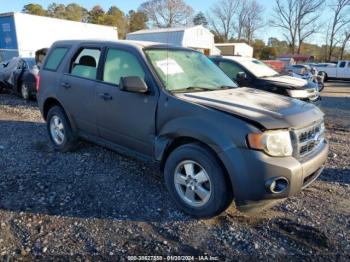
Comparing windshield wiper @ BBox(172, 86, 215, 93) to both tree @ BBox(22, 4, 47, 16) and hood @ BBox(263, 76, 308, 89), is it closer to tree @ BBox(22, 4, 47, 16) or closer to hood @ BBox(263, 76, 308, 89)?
hood @ BBox(263, 76, 308, 89)

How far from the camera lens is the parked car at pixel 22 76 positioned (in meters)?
10.8

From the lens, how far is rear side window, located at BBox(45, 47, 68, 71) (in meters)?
5.49

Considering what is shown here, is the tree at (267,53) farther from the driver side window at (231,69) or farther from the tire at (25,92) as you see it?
the tire at (25,92)

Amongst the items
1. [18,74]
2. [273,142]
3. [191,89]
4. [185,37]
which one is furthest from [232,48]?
[273,142]

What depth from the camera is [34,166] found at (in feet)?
16.5

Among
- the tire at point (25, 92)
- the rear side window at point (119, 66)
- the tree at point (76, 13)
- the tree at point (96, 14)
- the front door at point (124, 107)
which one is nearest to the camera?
the front door at point (124, 107)

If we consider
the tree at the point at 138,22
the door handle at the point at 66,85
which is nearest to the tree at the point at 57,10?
the tree at the point at 138,22

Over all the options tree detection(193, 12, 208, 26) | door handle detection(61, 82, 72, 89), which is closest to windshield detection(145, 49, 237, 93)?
door handle detection(61, 82, 72, 89)

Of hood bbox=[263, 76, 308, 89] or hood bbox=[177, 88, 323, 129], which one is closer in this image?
hood bbox=[177, 88, 323, 129]

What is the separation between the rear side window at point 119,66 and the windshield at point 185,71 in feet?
0.65

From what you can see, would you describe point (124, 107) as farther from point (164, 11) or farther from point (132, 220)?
point (164, 11)

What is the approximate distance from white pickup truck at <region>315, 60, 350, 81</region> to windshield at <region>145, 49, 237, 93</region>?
80.9ft

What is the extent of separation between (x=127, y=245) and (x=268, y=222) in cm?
150

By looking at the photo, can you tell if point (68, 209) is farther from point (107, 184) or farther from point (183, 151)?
point (183, 151)
